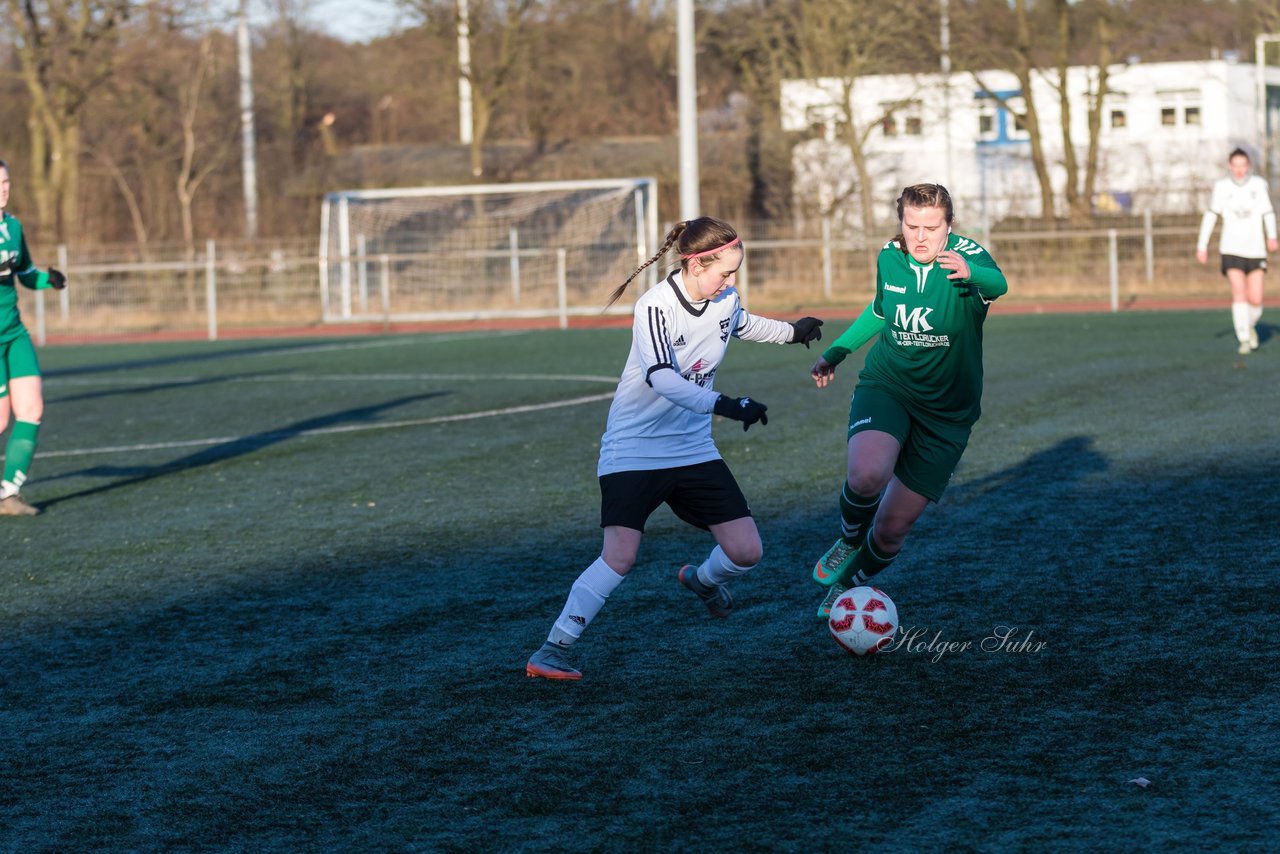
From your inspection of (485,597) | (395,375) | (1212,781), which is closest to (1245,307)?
(395,375)

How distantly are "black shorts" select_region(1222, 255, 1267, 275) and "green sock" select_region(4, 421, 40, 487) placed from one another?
11520mm

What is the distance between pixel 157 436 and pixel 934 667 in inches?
358

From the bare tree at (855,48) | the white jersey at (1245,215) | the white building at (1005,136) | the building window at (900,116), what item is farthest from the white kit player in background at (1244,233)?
the building window at (900,116)

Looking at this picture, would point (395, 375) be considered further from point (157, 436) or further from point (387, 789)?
point (387, 789)

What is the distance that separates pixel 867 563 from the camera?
603 centimetres

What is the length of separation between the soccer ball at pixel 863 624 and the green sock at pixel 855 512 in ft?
2.05

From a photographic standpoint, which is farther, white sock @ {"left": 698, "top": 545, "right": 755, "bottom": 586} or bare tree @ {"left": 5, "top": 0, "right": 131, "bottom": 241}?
bare tree @ {"left": 5, "top": 0, "right": 131, "bottom": 241}

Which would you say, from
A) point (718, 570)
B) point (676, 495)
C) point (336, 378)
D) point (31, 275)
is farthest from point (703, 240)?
point (336, 378)

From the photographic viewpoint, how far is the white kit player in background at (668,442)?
16.9ft

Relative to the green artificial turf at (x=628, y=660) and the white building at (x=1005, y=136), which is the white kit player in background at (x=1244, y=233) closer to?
the green artificial turf at (x=628, y=660)

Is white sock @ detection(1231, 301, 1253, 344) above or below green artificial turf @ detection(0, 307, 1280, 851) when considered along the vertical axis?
above

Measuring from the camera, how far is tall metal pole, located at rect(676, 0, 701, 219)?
24.2 meters

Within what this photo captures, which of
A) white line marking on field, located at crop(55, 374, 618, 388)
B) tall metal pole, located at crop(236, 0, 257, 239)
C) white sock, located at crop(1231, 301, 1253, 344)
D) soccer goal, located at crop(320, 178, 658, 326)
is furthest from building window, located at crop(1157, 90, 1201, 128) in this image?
white line marking on field, located at crop(55, 374, 618, 388)

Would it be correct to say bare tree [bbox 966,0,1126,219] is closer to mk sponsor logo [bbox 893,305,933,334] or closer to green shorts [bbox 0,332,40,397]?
green shorts [bbox 0,332,40,397]
